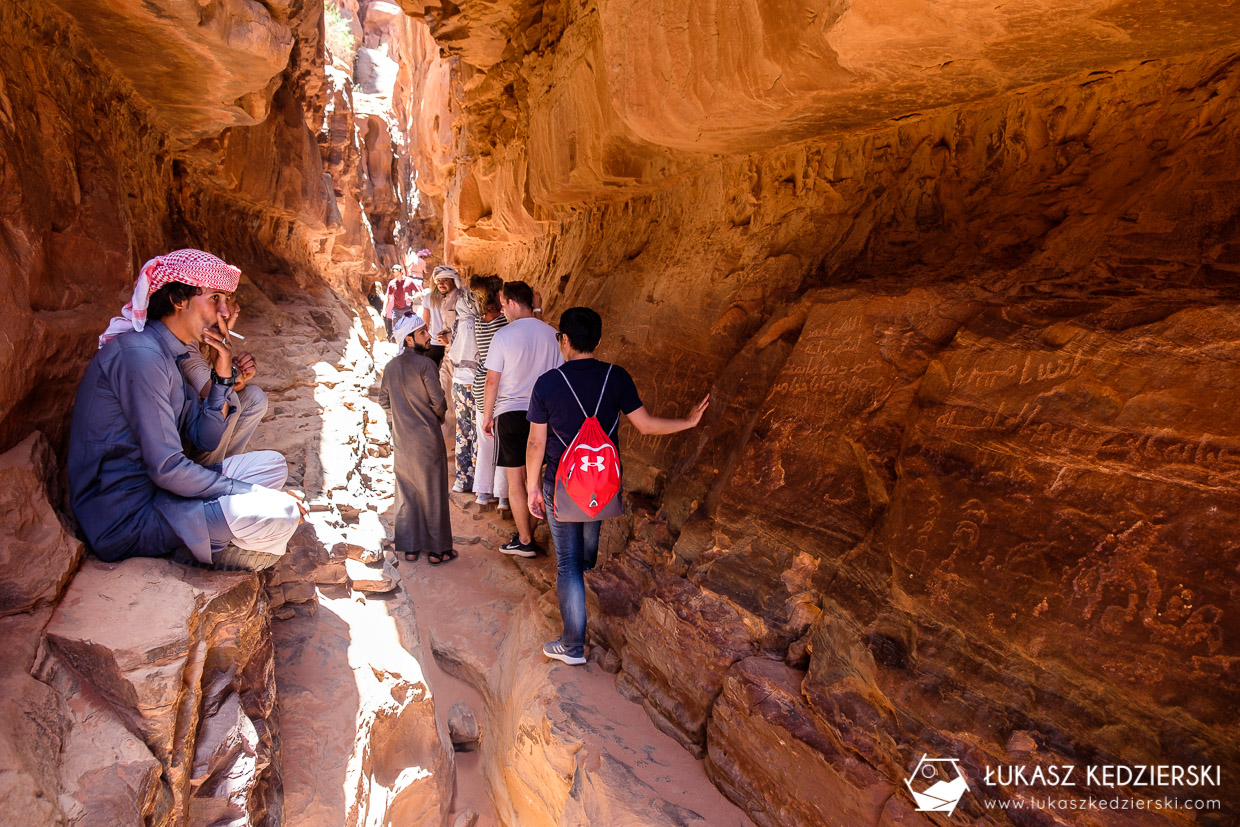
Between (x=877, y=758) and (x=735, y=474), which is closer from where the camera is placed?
(x=877, y=758)

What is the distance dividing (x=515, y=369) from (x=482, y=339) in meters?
1.02

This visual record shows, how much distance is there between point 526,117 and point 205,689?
536 cm

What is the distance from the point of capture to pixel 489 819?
3428 mm

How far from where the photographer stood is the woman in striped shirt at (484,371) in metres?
4.87

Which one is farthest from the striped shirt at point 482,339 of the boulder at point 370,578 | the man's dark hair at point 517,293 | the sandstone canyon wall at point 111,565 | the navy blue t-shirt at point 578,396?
the navy blue t-shirt at point 578,396

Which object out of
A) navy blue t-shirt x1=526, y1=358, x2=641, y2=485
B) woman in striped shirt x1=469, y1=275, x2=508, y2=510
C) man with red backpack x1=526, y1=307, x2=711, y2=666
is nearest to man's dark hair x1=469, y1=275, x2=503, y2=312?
woman in striped shirt x1=469, y1=275, x2=508, y2=510

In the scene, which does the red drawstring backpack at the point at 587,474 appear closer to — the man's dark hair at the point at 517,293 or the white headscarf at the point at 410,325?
the man's dark hair at the point at 517,293

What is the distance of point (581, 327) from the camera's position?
3018mm

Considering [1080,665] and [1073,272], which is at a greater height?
[1073,272]

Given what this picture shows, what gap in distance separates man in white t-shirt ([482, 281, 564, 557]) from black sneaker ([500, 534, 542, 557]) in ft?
1.32

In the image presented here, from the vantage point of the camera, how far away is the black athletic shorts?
418 cm

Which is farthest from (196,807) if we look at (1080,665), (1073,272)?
(1073,272)

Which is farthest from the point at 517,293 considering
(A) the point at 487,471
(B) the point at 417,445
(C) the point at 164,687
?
(C) the point at 164,687

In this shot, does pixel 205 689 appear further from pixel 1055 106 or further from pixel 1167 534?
pixel 1055 106
